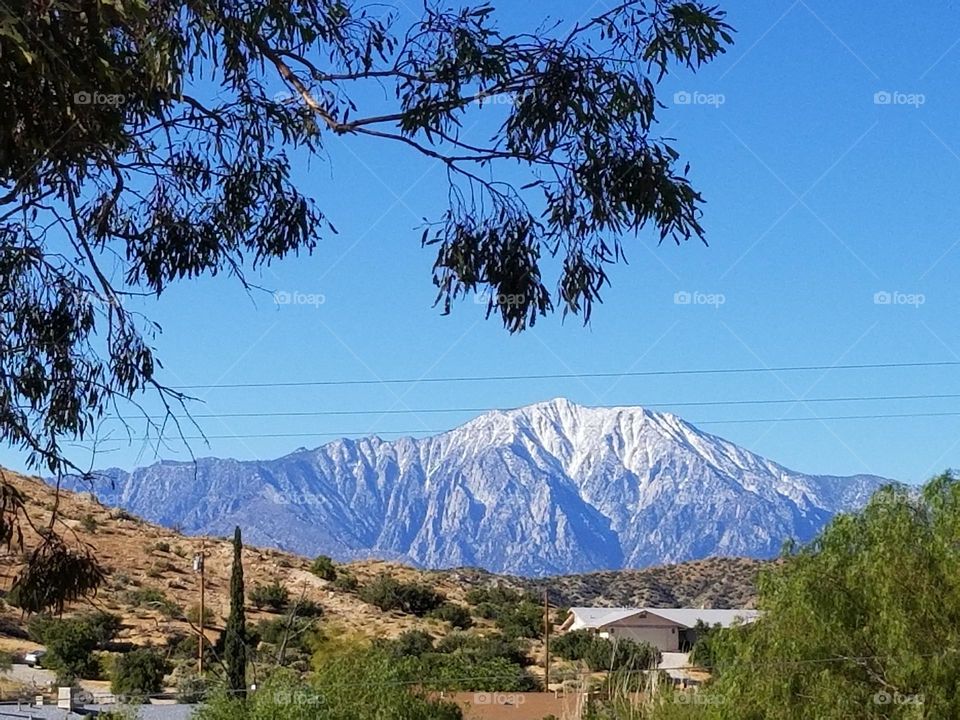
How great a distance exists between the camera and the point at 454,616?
49.9 meters

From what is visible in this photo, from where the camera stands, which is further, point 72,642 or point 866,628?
point 72,642

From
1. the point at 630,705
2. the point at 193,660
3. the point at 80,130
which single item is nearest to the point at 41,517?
the point at 193,660

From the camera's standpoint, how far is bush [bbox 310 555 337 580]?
2112 inches

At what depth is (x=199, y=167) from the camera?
32.6ft

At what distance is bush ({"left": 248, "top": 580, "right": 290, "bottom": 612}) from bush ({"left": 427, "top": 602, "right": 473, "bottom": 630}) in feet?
A: 16.9

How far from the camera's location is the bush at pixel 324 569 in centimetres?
5366

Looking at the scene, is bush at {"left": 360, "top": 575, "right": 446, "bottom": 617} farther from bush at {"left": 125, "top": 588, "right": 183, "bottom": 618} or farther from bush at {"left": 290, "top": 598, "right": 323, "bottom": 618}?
bush at {"left": 125, "top": 588, "right": 183, "bottom": 618}

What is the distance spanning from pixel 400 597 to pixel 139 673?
16.5 m

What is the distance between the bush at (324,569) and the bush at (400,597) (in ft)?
5.69

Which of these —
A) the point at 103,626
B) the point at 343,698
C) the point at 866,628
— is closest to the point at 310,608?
the point at 103,626

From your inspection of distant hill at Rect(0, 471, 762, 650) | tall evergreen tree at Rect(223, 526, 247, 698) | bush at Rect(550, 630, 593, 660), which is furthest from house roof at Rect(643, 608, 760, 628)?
tall evergreen tree at Rect(223, 526, 247, 698)

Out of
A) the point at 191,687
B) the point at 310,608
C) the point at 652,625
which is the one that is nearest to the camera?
the point at 191,687

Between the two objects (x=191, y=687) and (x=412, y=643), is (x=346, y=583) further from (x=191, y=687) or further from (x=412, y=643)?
(x=191, y=687)

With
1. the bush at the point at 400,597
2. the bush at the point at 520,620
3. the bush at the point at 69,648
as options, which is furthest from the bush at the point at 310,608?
the bush at the point at 69,648
